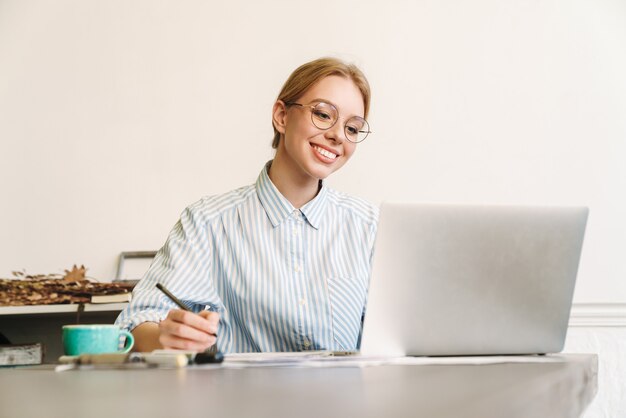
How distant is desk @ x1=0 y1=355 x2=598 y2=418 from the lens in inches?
17.1

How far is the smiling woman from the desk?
74 centimetres

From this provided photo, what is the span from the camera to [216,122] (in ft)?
8.73

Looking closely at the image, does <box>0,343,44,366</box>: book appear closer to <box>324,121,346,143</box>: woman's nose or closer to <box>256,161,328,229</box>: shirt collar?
<box>256,161,328,229</box>: shirt collar

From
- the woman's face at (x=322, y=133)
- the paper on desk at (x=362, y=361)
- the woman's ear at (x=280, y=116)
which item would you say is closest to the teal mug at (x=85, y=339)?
the paper on desk at (x=362, y=361)

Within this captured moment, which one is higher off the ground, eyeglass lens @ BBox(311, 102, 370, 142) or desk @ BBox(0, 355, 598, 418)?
eyeglass lens @ BBox(311, 102, 370, 142)

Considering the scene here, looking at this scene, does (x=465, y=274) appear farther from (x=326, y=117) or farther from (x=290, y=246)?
(x=326, y=117)

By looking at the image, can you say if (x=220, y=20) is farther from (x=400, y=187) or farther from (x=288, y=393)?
(x=288, y=393)

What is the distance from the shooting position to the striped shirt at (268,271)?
1.54 m

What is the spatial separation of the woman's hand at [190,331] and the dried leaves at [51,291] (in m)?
1.16

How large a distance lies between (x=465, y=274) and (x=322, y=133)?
788 mm

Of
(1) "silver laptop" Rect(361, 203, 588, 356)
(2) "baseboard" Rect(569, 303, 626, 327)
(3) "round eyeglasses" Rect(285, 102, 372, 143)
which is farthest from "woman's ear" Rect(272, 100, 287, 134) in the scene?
(2) "baseboard" Rect(569, 303, 626, 327)

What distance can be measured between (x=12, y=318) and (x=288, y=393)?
215 cm

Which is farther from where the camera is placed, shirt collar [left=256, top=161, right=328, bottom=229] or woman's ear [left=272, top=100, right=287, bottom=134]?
woman's ear [left=272, top=100, right=287, bottom=134]

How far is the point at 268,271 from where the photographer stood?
5.17ft
